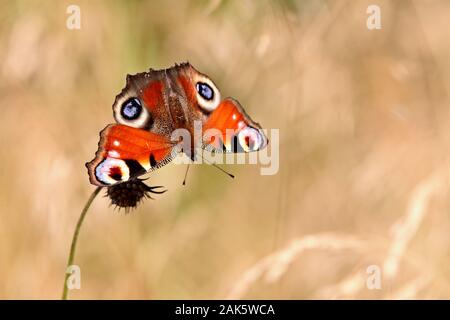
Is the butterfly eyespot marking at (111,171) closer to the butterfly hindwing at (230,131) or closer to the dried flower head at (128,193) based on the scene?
the dried flower head at (128,193)

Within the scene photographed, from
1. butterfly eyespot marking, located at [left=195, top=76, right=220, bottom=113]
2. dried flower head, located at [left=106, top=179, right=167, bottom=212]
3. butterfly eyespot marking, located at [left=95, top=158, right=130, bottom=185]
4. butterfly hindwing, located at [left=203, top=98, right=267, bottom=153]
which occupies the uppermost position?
butterfly eyespot marking, located at [left=195, top=76, right=220, bottom=113]

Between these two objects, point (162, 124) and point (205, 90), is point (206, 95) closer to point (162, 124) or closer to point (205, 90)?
point (205, 90)

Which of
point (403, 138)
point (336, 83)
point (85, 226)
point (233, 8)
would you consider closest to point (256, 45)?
point (233, 8)

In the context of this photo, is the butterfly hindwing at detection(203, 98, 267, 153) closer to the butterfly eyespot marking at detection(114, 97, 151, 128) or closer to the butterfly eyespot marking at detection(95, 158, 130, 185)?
the butterfly eyespot marking at detection(114, 97, 151, 128)

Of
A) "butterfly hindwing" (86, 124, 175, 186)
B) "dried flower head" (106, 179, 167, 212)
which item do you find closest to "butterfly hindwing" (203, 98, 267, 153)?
"butterfly hindwing" (86, 124, 175, 186)

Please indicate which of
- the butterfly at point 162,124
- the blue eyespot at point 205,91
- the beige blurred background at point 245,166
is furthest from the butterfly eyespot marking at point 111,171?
the beige blurred background at point 245,166

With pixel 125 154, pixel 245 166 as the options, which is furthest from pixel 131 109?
pixel 245 166
